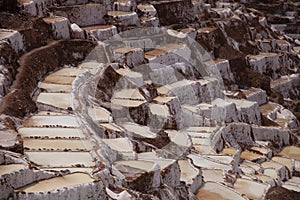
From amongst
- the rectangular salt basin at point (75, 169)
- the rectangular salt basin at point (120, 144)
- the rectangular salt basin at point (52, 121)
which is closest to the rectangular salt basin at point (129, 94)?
the rectangular salt basin at point (120, 144)

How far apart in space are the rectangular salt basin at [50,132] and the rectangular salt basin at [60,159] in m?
1.34

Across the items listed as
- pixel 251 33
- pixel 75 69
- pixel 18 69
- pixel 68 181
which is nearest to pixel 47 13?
pixel 75 69

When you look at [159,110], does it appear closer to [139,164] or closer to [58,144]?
[139,164]

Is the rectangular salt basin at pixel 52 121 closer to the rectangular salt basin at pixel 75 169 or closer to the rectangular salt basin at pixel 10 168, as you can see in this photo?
the rectangular salt basin at pixel 75 169

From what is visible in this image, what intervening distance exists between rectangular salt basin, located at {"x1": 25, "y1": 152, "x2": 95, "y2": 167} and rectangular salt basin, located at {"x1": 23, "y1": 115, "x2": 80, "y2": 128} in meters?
2.31

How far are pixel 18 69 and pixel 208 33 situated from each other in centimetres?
2101

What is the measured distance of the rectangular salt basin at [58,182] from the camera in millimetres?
14852

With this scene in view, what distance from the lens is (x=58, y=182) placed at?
602 inches

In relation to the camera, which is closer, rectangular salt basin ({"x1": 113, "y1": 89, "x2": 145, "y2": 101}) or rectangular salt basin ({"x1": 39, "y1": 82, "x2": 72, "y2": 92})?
rectangular salt basin ({"x1": 39, "y1": 82, "x2": 72, "y2": 92})

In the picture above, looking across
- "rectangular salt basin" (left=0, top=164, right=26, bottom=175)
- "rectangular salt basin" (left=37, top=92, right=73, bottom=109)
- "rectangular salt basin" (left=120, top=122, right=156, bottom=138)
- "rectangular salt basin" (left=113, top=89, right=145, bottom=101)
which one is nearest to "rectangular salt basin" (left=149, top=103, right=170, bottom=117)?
"rectangular salt basin" (left=113, top=89, right=145, bottom=101)

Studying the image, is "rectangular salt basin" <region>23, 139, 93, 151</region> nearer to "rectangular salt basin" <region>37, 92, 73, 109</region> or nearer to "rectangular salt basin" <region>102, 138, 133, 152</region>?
"rectangular salt basin" <region>102, 138, 133, 152</region>

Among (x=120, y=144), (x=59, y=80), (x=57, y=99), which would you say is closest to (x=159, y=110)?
(x=59, y=80)

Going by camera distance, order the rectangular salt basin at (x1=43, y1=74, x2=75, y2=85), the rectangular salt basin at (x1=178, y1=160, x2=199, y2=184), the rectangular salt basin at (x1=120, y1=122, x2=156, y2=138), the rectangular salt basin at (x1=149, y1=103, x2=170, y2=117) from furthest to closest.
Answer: the rectangular salt basin at (x1=149, y1=103, x2=170, y2=117) < the rectangular salt basin at (x1=43, y1=74, x2=75, y2=85) < the rectangular salt basin at (x1=120, y1=122, x2=156, y2=138) < the rectangular salt basin at (x1=178, y1=160, x2=199, y2=184)

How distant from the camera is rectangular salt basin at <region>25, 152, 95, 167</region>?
16.4 metres
